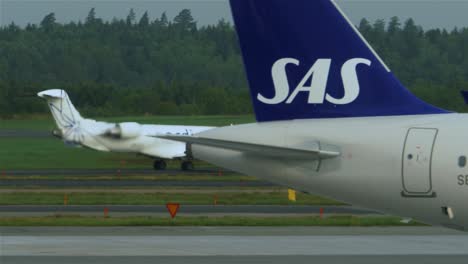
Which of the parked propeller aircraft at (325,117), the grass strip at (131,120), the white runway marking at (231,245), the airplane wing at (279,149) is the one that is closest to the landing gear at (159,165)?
the grass strip at (131,120)

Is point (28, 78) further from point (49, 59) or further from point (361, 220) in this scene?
point (361, 220)

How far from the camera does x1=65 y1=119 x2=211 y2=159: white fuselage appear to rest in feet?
253

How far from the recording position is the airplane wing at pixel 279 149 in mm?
20656

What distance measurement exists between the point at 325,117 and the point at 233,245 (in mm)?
7954

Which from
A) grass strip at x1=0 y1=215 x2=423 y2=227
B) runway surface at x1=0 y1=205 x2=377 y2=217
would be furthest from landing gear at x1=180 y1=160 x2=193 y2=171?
grass strip at x1=0 y1=215 x2=423 y2=227

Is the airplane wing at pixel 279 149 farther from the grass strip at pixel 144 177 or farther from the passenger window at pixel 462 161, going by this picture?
the grass strip at pixel 144 177

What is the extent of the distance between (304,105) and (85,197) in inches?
1129

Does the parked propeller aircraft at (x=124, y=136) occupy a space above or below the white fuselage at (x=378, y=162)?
below

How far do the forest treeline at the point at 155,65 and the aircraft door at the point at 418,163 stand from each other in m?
57.3

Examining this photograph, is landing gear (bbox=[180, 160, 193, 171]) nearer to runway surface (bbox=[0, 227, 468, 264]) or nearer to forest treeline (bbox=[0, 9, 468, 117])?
forest treeline (bbox=[0, 9, 468, 117])

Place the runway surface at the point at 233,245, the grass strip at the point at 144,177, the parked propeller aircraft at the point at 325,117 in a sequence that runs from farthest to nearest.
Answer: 1. the grass strip at the point at 144,177
2. the runway surface at the point at 233,245
3. the parked propeller aircraft at the point at 325,117

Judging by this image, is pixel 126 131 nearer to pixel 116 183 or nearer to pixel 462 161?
pixel 116 183

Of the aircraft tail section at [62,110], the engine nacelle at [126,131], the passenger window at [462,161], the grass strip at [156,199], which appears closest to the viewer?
the passenger window at [462,161]

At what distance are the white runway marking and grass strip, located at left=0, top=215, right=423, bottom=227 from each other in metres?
4.30
